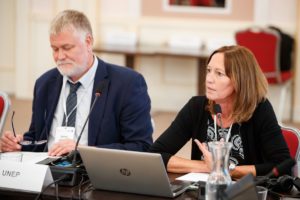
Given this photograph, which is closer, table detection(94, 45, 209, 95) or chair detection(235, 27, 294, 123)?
chair detection(235, 27, 294, 123)

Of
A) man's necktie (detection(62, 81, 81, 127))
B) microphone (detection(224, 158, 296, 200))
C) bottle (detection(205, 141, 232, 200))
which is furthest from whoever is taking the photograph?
man's necktie (detection(62, 81, 81, 127))

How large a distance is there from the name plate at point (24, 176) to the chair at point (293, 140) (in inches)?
48.4

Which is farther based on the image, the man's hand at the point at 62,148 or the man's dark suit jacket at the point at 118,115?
the man's dark suit jacket at the point at 118,115

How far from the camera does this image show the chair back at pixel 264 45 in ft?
24.5

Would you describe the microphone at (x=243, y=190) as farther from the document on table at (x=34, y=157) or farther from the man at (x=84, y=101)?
the man at (x=84, y=101)

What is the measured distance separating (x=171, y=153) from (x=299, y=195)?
31.6 inches

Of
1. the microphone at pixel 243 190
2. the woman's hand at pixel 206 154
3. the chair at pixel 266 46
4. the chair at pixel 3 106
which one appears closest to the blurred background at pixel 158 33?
the chair at pixel 266 46

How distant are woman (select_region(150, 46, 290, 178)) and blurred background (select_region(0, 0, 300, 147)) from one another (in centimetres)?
436

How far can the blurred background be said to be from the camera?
27.0 ft

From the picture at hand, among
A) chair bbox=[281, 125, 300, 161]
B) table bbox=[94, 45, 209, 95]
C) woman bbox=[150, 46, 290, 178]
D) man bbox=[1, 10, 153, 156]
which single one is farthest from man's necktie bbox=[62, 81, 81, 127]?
table bbox=[94, 45, 209, 95]

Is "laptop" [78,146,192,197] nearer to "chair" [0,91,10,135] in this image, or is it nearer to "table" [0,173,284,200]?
"table" [0,173,284,200]

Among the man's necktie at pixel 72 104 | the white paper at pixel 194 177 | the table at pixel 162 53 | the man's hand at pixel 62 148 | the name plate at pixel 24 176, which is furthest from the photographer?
the table at pixel 162 53

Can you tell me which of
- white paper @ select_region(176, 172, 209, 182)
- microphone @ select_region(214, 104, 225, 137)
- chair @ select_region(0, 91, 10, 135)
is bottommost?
white paper @ select_region(176, 172, 209, 182)

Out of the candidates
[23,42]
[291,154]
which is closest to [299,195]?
[291,154]
